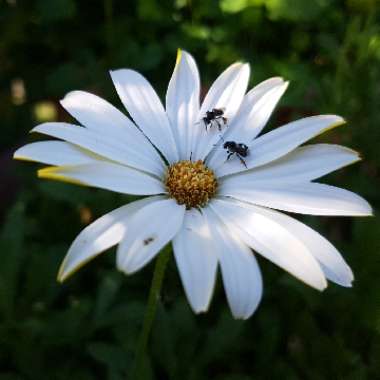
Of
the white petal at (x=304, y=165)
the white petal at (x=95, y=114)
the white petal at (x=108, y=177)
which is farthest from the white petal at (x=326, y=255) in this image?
the white petal at (x=95, y=114)

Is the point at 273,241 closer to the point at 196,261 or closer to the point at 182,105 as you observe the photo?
the point at 196,261

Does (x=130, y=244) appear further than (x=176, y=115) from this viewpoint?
No

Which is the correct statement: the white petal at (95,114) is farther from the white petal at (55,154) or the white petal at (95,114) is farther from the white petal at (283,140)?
the white petal at (283,140)

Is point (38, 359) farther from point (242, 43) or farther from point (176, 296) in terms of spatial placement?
point (242, 43)

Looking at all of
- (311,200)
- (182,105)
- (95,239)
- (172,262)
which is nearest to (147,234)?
(95,239)

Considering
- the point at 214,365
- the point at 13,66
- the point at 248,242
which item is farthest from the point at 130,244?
the point at 13,66

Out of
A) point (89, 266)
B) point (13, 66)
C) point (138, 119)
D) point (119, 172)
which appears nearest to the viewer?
point (119, 172)

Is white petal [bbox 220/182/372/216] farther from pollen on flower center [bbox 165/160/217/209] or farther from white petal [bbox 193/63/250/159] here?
white petal [bbox 193/63/250/159]
